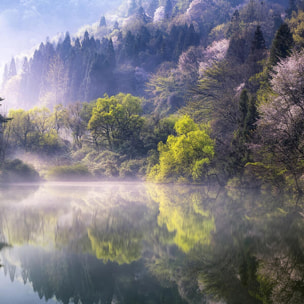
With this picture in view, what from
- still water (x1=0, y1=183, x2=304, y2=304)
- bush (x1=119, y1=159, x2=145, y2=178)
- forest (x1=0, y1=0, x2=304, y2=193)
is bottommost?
still water (x1=0, y1=183, x2=304, y2=304)

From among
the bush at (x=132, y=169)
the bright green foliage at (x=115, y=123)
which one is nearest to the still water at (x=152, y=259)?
the bush at (x=132, y=169)

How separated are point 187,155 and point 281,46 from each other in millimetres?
15998

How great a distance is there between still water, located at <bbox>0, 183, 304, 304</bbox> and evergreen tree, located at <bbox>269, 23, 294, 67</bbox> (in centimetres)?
2622

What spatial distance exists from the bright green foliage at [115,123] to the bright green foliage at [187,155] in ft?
40.5

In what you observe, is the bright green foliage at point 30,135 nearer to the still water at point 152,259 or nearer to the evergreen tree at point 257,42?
the evergreen tree at point 257,42

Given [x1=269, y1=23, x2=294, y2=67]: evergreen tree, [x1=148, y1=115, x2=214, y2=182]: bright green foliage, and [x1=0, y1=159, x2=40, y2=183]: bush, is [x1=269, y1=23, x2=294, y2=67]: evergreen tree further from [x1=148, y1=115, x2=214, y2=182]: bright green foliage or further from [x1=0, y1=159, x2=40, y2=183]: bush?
[x1=0, y1=159, x2=40, y2=183]: bush

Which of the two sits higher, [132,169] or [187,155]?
[187,155]

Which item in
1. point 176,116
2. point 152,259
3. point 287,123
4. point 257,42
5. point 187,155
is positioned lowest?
point 152,259

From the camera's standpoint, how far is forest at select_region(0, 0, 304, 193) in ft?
83.5

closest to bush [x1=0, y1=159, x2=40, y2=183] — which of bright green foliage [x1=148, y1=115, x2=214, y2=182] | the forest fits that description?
the forest

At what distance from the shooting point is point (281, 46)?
120 feet

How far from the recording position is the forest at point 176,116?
1001 inches

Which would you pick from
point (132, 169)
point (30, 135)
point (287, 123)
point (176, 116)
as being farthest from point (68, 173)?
point (287, 123)

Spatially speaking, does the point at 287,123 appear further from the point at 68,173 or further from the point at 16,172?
the point at 16,172
